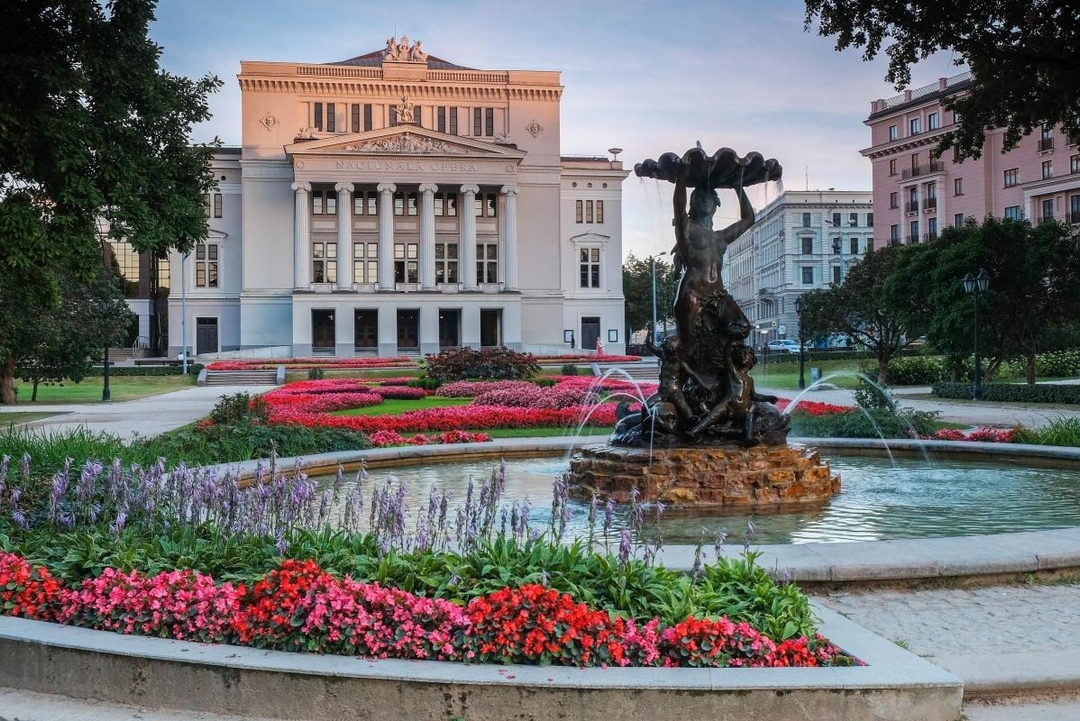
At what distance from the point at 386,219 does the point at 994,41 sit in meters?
52.0

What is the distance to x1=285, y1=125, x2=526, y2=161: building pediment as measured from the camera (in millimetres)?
67375

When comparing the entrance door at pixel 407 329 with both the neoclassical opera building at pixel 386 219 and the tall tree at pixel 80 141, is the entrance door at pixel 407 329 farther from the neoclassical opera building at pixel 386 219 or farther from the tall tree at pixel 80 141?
the tall tree at pixel 80 141

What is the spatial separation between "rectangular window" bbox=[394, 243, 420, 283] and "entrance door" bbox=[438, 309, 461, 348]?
3294 mm

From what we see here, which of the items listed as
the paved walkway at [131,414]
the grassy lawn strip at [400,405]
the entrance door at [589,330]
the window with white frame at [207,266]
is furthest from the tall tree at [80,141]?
the entrance door at [589,330]

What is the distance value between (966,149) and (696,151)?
15.1 meters

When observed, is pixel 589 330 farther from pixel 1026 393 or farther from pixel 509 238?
pixel 1026 393

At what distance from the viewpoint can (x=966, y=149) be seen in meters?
23.4

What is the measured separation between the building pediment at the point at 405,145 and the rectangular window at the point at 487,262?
6.81 metres

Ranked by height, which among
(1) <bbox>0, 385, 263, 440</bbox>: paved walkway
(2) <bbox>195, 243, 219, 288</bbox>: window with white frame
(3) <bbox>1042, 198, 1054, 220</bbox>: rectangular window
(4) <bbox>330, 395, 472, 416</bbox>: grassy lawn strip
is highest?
(3) <bbox>1042, 198, 1054, 220</bbox>: rectangular window

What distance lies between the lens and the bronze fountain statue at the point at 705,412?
10414mm

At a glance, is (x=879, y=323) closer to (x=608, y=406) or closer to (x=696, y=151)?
(x=608, y=406)

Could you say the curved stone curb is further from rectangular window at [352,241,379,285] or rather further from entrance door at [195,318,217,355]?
entrance door at [195,318,217,355]

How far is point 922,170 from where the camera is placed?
8088cm

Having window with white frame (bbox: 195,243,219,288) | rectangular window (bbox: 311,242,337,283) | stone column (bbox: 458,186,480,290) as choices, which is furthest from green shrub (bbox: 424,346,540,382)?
window with white frame (bbox: 195,243,219,288)
